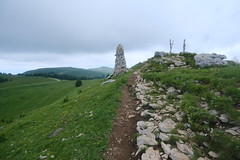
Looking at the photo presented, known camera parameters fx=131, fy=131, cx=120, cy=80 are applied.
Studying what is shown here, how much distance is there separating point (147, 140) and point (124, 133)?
195cm

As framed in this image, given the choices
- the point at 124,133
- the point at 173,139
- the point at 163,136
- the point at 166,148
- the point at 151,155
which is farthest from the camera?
the point at 124,133

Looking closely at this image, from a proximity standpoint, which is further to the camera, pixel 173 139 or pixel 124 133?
pixel 124 133

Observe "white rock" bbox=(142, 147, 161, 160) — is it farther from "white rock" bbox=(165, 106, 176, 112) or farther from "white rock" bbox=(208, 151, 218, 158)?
"white rock" bbox=(165, 106, 176, 112)

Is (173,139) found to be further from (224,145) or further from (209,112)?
(209,112)

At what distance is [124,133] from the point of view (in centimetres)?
862

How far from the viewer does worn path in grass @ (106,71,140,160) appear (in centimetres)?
694

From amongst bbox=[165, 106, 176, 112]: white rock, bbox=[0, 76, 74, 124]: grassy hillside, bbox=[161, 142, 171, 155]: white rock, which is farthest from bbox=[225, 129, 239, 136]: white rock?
bbox=[0, 76, 74, 124]: grassy hillside

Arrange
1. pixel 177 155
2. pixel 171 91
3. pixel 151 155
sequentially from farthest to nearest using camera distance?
pixel 171 91, pixel 151 155, pixel 177 155

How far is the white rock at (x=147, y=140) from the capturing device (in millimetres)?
6914

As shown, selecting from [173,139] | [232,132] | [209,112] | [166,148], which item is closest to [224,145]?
[232,132]

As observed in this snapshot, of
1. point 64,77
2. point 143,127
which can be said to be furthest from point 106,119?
point 64,77

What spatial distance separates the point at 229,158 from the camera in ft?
17.9

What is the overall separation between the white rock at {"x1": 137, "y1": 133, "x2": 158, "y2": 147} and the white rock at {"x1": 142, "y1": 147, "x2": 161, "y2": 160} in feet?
1.60

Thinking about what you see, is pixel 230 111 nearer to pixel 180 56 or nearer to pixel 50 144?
pixel 50 144
